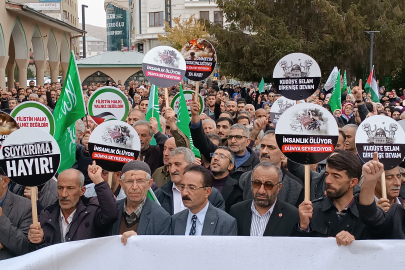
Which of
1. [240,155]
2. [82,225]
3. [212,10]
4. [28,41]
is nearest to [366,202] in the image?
[82,225]

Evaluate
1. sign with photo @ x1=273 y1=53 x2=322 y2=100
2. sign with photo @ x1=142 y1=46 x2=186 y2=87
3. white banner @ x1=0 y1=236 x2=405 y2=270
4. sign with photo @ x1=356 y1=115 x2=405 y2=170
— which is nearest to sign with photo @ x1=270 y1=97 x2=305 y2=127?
sign with photo @ x1=142 y1=46 x2=186 y2=87

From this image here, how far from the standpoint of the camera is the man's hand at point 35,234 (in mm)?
4234

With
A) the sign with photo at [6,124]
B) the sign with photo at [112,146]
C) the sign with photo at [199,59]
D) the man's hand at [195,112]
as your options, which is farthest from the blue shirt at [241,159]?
the sign with photo at [6,124]

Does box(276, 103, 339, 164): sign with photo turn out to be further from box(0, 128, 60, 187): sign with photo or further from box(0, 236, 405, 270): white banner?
box(0, 128, 60, 187): sign with photo

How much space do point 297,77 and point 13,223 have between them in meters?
3.12

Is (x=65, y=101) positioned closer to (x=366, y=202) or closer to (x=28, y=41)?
Result: (x=366, y=202)

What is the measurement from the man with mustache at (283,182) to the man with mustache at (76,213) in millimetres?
1528

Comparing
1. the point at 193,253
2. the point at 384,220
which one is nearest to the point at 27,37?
the point at 193,253

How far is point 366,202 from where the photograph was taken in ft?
12.6

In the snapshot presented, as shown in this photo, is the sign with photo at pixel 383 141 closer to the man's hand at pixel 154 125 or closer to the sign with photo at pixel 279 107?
the man's hand at pixel 154 125

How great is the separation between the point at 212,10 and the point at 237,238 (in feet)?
204

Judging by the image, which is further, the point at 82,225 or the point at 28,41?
the point at 28,41

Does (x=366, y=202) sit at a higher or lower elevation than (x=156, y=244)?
higher

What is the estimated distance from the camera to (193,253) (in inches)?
155
